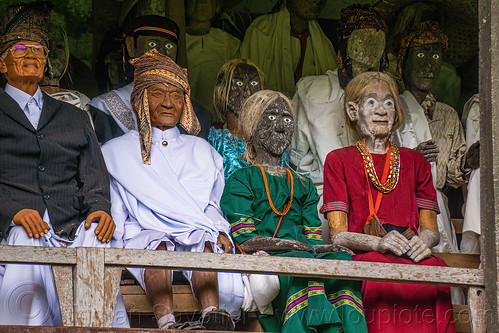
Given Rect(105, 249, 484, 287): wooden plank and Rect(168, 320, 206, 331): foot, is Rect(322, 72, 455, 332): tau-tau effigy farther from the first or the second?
Rect(168, 320, 206, 331): foot

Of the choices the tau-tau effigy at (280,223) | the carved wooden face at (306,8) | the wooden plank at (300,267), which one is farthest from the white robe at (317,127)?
the wooden plank at (300,267)

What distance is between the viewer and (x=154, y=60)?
296 inches

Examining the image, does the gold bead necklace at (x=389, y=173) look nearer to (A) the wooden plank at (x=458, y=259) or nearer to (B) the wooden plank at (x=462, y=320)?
(A) the wooden plank at (x=458, y=259)

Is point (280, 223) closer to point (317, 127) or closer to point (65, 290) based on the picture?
point (317, 127)

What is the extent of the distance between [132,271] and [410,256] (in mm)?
1489

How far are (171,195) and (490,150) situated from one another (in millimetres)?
1775

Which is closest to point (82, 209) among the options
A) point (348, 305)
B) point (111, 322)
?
point (111, 322)

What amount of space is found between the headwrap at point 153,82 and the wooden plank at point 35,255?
1.36m

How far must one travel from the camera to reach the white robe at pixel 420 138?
8109mm

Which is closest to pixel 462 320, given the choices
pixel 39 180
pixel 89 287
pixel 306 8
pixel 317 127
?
pixel 317 127

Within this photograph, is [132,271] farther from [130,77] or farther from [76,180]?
[130,77]

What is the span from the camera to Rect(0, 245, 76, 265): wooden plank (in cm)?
602

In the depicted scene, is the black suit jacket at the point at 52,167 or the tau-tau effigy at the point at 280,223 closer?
the tau-tau effigy at the point at 280,223

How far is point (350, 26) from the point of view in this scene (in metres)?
8.43
